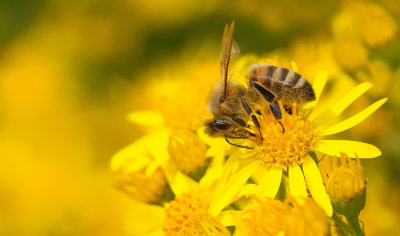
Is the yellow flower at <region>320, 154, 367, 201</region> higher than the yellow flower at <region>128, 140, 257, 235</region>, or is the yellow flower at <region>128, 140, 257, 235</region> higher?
the yellow flower at <region>320, 154, 367, 201</region>

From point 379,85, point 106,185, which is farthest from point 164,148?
point 106,185

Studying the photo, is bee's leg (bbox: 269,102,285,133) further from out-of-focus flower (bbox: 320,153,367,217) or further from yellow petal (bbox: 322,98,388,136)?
out-of-focus flower (bbox: 320,153,367,217)

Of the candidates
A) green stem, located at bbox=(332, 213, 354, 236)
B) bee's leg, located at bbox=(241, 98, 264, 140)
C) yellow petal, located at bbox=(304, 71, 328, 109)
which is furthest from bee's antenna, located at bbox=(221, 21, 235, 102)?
green stem, located at bbox=(332, 213, 354, 236)

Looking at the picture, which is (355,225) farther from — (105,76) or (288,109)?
(105,76)

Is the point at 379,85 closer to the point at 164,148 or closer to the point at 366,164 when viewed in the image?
the point at 366,164

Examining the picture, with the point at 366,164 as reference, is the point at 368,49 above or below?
above

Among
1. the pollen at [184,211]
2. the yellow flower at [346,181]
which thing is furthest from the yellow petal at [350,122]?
the pollen at [184,211]

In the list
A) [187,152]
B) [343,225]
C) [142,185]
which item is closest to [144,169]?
[142,185]

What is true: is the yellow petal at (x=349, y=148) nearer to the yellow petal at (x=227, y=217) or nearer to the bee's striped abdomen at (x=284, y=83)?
the bee's striped abdomen at (x=284, y=83)
